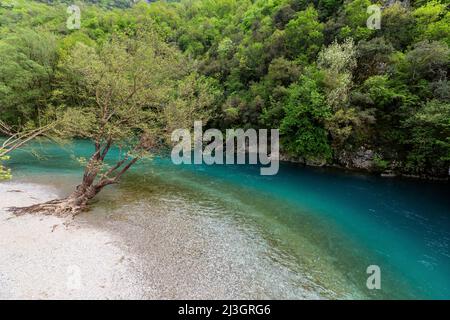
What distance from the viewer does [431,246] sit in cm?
1402

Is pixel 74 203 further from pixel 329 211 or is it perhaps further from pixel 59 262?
pixel 329 211

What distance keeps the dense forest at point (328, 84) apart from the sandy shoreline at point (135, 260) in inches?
391

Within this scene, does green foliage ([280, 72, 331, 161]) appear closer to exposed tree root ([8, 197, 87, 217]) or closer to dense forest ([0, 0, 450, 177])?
dense forest ([0, 0, 450, 177])

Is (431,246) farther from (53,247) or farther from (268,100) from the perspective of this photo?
(268,100)

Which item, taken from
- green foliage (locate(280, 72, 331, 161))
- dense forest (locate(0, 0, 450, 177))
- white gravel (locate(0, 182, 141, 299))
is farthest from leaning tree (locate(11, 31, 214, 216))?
green foliage (locate(280, 72, 331, 161))

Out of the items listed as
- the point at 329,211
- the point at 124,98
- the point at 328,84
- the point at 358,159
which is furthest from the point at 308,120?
the point at 124,98

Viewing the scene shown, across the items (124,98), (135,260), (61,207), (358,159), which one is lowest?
(135,260)

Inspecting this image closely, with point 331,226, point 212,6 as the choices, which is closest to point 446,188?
point 331,226

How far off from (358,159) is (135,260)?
2737 centimetres

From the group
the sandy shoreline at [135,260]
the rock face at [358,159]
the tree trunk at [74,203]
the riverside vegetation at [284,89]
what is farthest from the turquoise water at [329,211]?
the riverside vegetation at [284,89]

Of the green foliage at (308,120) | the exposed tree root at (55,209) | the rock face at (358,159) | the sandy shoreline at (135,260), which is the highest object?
the green foliage at (308,120)

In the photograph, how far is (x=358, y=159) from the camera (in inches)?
1166

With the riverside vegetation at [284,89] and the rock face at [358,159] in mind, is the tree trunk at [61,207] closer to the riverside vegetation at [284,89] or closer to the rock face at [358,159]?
the riverside vegetation at [284,89]

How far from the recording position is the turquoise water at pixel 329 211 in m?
11.4
